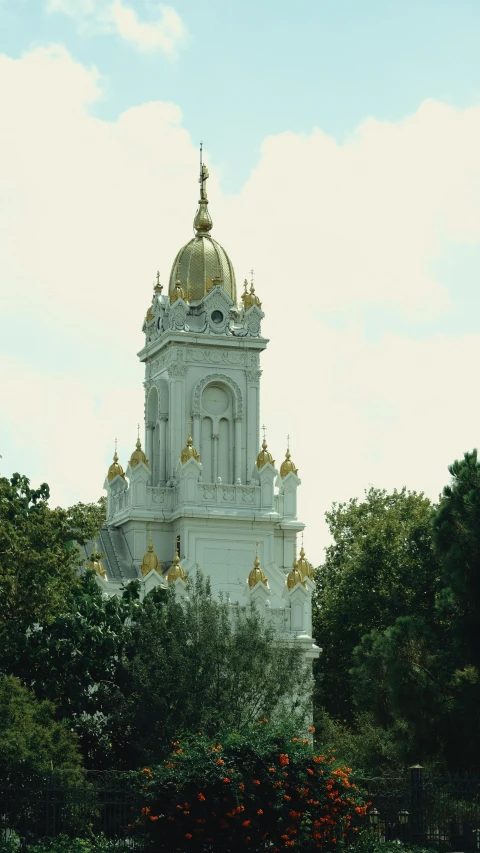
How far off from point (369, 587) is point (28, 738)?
31.2 meters

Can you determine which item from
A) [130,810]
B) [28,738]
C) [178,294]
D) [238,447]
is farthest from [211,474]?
[130,810]

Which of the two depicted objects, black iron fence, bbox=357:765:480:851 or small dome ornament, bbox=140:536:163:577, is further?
small dome ornament, bbox=140:536:163:577

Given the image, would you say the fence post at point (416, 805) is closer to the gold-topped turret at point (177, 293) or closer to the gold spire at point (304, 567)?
the gold spire at point (304, 567)

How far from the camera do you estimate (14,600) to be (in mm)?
36688

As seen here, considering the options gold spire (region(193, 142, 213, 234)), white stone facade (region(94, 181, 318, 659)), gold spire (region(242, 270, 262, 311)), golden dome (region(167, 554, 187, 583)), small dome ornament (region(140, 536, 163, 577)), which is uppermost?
gold spire (region(193, 142, 213, 234))

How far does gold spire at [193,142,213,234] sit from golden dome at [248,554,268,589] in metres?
15.1

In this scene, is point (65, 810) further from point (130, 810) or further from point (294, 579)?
point (294, 579)

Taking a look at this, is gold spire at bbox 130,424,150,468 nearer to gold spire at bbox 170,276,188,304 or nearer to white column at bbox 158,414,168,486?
white column at bbox 158,414,168,486

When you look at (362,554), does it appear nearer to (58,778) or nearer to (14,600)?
(14,600)

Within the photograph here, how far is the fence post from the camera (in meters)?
32.2

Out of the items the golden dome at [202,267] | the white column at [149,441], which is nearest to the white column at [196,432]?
the white column at [149,441]

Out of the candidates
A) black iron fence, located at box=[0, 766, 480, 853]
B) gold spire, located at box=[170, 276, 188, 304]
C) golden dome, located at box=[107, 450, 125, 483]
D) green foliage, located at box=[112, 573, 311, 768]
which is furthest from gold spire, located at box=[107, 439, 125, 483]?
black iron fence, located at box=[0, 766, 480, 853]

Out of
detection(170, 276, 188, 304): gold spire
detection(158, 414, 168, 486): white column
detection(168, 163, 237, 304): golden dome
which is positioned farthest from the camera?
detection(168, 163, 237, 304): golden dome

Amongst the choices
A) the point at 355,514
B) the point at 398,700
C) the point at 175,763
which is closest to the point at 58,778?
the point at 175,763
